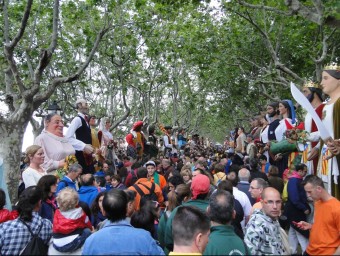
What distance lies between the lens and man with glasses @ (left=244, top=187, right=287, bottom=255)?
14.2 feet

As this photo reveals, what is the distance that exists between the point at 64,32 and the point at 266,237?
15.9m

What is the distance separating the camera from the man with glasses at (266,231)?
433 cm

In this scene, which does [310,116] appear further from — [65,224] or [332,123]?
[65,224]

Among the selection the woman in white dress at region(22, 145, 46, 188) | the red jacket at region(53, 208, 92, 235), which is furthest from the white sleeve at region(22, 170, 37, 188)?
the red jacket at region(53, 208, 92, 235)

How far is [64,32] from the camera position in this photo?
61.0 feet

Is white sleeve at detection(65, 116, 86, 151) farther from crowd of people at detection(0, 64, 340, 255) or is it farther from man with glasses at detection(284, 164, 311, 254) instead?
man with glasses at detection(284, 164, 311, 254)

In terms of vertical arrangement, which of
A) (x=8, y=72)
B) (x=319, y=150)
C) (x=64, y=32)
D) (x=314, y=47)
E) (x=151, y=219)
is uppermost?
(x=64, y=32)

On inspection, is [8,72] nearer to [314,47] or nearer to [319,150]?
[319,150]

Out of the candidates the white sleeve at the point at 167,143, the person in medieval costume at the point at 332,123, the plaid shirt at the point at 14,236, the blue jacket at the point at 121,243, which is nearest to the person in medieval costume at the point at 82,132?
the plaid shirt at the point at 14,236

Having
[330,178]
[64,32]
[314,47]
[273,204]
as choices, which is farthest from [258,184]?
[64,32]

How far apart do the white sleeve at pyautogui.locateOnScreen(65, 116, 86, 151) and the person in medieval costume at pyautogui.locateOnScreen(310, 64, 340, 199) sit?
4.05m

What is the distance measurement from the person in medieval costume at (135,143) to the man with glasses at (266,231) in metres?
9.82

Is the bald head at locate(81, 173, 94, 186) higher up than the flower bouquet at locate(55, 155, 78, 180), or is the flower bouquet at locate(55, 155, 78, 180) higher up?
the flower bouquet at locate(55, 155, 78, 180)

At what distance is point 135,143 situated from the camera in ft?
48.2
